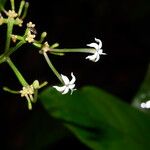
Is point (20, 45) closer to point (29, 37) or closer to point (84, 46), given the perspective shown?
point (29, 37)

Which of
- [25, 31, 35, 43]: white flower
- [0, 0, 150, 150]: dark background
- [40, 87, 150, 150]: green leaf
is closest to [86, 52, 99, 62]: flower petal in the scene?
[25, 31, 35, 43]: white flower

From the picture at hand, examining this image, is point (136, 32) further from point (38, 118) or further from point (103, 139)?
point (103, 139)

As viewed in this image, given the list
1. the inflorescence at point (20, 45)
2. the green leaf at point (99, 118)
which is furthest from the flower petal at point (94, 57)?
the green leaf at point (99, 118)

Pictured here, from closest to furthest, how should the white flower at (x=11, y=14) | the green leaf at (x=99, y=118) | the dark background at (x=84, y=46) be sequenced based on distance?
1. the white flower at (x=11, y=14)
2. the green leaf at (x=99, y=118)
3. the dark background at (x=84, y=46)

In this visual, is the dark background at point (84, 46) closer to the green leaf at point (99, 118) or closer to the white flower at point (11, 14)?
the green leaf at point (99, 118)

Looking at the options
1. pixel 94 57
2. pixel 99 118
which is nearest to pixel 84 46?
pixel 99 118

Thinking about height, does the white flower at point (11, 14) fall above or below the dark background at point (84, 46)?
below

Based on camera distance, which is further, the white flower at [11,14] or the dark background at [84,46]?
the dark background at [84,46]
